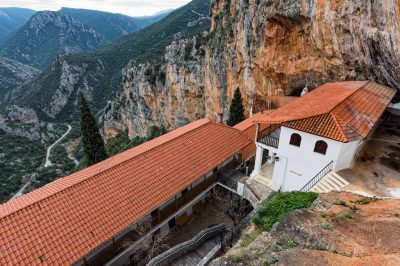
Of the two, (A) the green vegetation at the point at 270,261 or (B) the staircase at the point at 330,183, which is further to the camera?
(B) the staircase at the point at 330,183

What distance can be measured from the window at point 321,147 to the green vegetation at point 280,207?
130 inches

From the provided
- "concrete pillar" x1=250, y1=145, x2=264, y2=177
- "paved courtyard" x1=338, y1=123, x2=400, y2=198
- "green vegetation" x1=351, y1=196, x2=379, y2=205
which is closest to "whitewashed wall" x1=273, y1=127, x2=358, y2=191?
"paved courtyard" x1=338, y1=123, x2=400, y2=198

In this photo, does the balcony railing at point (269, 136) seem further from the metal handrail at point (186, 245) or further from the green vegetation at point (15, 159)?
the green vegetation at point (15, 159)

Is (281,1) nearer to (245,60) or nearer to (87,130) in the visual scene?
(245,60)

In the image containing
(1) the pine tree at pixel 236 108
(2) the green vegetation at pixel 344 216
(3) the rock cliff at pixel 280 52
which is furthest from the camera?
(1) the pine tree at pixel 236 108

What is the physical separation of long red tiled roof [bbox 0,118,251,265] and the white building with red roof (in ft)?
14.3

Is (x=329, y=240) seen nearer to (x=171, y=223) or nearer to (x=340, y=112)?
(x=340, y=112)

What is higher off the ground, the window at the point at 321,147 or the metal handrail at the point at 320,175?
the window at the point at 321,147

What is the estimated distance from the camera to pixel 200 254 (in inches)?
608

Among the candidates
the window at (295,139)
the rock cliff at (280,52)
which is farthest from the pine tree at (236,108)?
the window at (295,139)

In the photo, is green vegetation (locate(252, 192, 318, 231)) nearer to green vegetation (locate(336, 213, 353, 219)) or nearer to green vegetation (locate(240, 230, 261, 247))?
green vegetation (locate(240, 230, 261, 247))

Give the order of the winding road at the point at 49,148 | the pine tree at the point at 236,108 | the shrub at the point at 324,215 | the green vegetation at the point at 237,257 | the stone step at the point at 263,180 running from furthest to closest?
the winding road at the point at 49,148 < the pine tree at the point at 236,108 < the stone step at the point at 263,180 < the shrub at the point at 324,215 < the green vegetation at the point at 237,257

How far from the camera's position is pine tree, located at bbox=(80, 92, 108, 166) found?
32719 millimetres

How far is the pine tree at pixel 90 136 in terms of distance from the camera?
1288 inches
